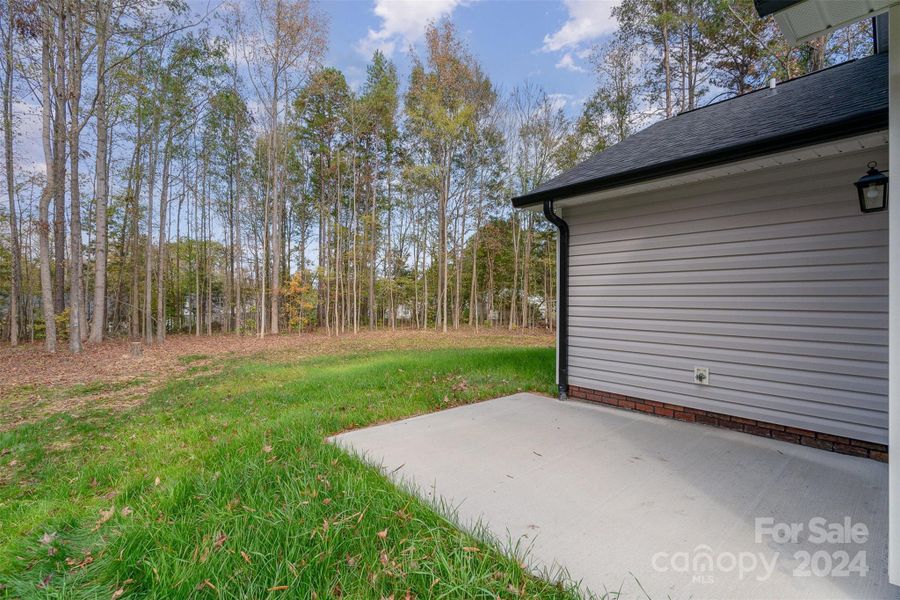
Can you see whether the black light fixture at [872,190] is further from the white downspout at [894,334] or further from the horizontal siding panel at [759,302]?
the white downspout at [894,334]

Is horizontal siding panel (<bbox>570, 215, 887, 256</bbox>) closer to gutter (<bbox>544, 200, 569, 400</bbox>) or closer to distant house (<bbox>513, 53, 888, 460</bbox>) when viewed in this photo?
distant house (<bbox>513, 53, 888, 460</bbox>)

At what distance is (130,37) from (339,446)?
11635 millimetres

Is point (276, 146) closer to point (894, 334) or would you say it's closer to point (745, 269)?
point (745, 269)

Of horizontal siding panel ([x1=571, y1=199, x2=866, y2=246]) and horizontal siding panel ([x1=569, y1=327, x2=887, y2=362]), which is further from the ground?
horizontal siding panel ([x1=571, y1=199, x2=866, y2=246])

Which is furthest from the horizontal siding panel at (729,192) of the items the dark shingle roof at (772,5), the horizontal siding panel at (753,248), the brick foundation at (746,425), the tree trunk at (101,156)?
the tree trunk at (101,156)

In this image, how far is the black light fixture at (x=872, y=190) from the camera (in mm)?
2123

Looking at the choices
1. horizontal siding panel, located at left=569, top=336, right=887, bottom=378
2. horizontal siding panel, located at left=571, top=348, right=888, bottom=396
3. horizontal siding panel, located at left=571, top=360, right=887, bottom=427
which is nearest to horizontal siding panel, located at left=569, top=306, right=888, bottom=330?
horizontal siding panel, located at left=569, top=336, right=887, bottom=378

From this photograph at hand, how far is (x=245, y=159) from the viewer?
13961 mm

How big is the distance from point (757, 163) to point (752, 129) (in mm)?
491

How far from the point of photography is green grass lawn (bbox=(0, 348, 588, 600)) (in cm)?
134

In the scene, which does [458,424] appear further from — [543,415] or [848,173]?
[848,173]

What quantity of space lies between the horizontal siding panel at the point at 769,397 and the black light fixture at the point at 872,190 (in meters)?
1.25

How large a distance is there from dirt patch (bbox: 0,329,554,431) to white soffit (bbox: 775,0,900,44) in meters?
6.24

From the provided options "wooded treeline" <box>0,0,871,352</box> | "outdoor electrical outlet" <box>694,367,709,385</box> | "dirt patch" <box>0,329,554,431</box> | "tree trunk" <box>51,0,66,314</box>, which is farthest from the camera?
"wooded treeline" <box>0,0,871,352</box>
